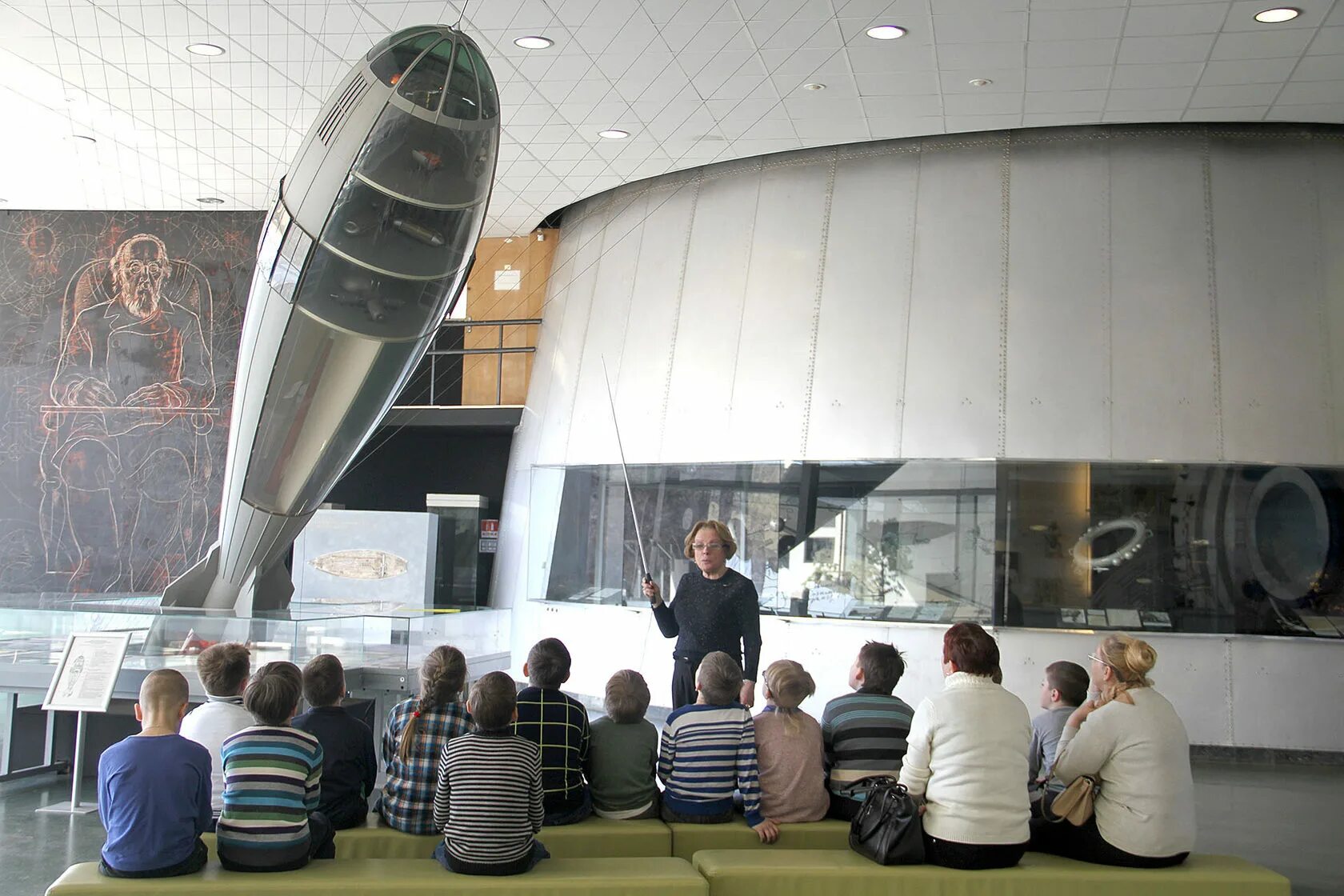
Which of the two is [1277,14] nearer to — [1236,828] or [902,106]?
[902,106]

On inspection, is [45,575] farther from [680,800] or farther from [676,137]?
[680,800]

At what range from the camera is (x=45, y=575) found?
12930 millimetres

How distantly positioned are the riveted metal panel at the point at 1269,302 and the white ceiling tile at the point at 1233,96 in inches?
24.1

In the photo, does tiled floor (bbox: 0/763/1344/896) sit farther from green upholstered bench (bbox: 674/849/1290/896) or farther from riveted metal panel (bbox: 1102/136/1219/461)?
riveted metal panel (bbox: 1102/136/1219/461)

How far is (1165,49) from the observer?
319 inches

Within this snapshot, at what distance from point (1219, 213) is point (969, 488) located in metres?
3.14

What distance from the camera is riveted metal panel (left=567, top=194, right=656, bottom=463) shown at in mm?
11422

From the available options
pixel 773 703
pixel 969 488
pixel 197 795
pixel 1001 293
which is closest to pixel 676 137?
pixel 1001 293

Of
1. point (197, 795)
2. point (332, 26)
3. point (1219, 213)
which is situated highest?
point (332, 26)

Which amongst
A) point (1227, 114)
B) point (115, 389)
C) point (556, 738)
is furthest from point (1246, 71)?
point (115, 389)

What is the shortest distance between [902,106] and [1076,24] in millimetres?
1814

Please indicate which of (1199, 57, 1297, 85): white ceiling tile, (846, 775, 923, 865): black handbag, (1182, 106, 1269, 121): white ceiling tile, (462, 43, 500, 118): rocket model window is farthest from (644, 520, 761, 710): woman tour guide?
(1182, 106, 1269, 121): white ceiling tile

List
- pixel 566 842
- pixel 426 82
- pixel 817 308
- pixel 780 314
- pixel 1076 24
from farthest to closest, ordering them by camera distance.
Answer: pixel 780 314 < pixel 817 308 < pixel 1076 24 < pixel 426 82 < pixel 566 842

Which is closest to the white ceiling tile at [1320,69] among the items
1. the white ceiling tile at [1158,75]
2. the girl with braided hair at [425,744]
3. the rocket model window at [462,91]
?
the white ceiling tile at [1158,75]
